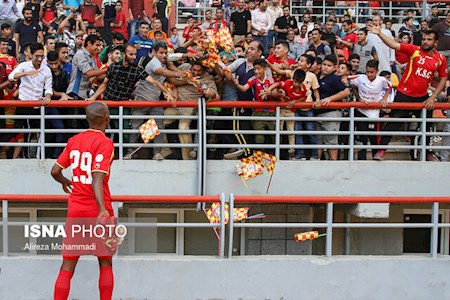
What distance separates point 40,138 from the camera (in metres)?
10.9

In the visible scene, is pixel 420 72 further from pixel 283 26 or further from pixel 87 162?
pixel 283 26

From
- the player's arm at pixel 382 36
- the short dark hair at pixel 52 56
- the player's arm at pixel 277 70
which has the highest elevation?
the player's arm at pixel 382 36

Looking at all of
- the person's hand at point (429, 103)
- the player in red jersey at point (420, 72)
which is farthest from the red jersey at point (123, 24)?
the person's hand at point (429, 103)

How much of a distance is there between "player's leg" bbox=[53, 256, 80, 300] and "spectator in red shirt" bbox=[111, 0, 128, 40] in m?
11.0

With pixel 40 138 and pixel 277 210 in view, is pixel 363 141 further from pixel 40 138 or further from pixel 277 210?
pixel 40 138

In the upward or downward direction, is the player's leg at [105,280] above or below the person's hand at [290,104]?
below

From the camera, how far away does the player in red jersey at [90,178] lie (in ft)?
23.9

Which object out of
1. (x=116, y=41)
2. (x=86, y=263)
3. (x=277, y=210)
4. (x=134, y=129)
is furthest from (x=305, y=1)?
(x=86, y=263)

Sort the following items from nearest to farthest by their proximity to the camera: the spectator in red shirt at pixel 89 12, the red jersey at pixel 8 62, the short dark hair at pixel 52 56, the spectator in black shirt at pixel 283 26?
the short dark hair at pixel 52 56
the red jersey at pixel 8 62
the spectator in black shirt at pixel 283 26
the spectator in red shirt at pixel 89 12

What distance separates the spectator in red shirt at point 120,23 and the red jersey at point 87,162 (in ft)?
35.6

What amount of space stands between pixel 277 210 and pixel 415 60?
10.7 ft

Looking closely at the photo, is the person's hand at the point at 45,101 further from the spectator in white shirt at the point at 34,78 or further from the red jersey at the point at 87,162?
the red jersey at the point at 87,162

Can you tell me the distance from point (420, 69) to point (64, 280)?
621cm

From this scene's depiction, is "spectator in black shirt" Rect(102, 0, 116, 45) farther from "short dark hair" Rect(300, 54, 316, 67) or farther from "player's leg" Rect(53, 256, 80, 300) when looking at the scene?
"player's leg" Rect(53, 256, 80, 300)
